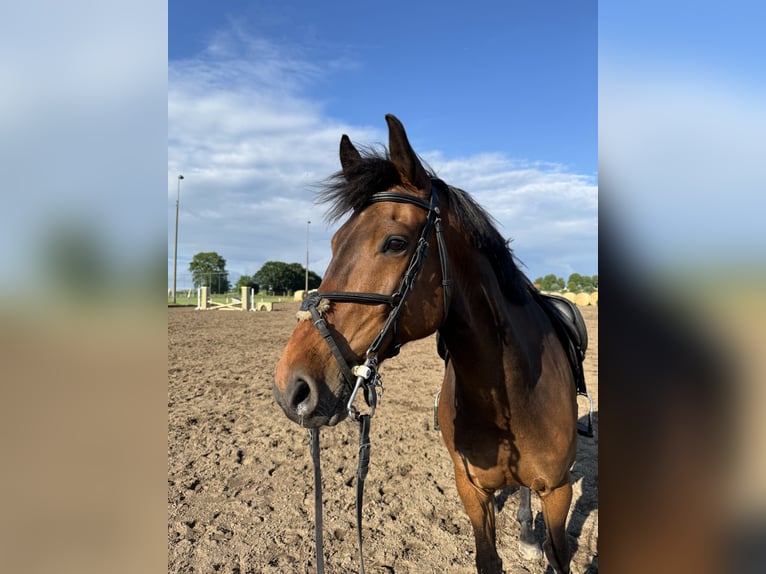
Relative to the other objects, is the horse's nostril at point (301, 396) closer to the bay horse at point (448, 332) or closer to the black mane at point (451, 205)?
the bay horse at point (448, 332)

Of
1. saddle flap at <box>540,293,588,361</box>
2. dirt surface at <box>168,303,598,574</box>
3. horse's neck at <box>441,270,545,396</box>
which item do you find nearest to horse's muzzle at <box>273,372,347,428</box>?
horse's neck at <box>441,270,545,396</box>

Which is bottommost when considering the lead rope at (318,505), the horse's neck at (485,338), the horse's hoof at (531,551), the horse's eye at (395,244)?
the horse's hoof at (531,551)

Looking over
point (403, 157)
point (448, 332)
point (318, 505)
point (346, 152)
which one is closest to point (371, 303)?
point (448, 332)

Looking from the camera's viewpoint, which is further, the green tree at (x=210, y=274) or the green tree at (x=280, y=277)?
the green tree at (x=280, y=277)

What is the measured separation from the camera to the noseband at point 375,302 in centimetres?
180

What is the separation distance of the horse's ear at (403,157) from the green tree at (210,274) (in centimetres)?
3572

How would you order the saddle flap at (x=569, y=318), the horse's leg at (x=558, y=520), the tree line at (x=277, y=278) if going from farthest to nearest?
the tree line at (x=277, y=278) < the saddle flap at (x=569, y=318) < the horse's leg at (x=558, y=520)

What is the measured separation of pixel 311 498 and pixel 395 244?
3478 mm

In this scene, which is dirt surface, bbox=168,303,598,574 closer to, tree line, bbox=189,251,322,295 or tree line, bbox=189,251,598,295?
tree line, bbox=189,251,598,295

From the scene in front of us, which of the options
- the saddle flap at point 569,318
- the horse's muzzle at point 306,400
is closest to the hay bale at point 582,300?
the saddle flap at point 569,318
